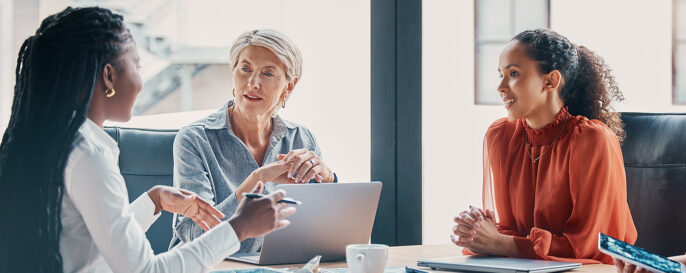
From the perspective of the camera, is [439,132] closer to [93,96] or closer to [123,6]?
[123,6]

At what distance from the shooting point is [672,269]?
1.37 metres

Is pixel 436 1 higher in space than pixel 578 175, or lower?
higher

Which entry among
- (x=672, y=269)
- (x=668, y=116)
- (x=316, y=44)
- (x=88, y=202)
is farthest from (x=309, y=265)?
(x=316, y=44)

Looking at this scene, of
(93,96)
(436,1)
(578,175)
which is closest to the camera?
(93,96)

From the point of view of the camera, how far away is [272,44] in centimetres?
226

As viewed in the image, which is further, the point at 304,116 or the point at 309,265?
the point at 304,116

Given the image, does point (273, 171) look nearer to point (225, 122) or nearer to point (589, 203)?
point (225, 122)

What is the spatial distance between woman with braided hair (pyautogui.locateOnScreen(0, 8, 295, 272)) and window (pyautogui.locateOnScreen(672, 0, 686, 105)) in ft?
6.73

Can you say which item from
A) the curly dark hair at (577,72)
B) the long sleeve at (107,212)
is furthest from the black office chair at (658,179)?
the long sleeve at (107,212)

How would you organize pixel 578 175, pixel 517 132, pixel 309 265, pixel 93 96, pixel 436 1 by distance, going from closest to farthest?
pixel 93 96
pixel 309 265
pixel 578 175
pixel 517 132
pixel 436 1

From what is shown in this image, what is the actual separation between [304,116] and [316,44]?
31 cm

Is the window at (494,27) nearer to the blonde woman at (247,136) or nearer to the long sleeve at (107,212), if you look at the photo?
the blonde woman at (247,136)

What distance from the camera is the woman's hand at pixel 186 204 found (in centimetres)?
156

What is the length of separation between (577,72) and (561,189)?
39 centimetres
